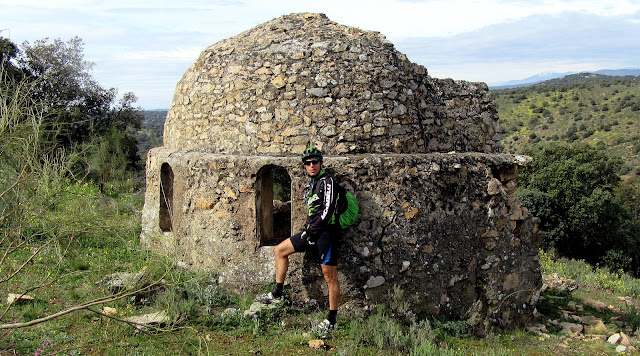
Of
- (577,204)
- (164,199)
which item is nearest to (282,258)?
(164,199)

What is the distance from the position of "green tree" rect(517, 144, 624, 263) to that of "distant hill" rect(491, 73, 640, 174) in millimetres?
9660

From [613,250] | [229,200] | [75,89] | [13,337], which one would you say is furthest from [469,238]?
[75,89]

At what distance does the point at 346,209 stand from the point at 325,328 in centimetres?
133

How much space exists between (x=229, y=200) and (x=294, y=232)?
914 millimetres

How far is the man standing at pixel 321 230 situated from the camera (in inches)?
214

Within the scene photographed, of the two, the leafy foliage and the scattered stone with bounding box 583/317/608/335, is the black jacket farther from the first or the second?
the leafy foliage

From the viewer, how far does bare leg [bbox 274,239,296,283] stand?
18.6ft

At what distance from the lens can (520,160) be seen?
672 cm

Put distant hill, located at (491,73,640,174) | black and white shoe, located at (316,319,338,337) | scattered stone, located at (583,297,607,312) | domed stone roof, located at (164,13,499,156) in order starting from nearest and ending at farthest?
black and white shoe, located at (316,319,338,337)
domed stone roof, located at (164,13,499,156)
scattered stone, located at (583,297,607,312)
distant hill, located at (491,73,640,174)

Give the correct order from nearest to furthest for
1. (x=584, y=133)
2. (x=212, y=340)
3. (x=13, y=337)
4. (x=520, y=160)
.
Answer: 1. (x=13, y=337)
2. (x=212, y=340)
3. (x=520, y=160)
4. (x=584, y=133)

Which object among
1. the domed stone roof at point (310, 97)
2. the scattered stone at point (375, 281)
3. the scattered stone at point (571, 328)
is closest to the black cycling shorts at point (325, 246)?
the scattered stone at point (375, 281)

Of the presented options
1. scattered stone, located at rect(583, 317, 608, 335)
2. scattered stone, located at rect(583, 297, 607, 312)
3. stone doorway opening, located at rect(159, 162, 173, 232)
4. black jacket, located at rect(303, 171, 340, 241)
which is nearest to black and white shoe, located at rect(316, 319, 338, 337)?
black jacket, located at rect(303, 171, 340, 241)

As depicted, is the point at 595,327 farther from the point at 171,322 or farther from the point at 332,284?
the point at 171,322

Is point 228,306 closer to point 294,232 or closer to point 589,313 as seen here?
point 294,232
